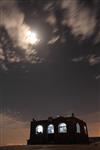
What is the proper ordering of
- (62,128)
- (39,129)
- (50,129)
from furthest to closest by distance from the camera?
(39,129) < (50,129) < (62,128)

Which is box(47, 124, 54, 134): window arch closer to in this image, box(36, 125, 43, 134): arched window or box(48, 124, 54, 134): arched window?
box(48, 124, 54, 134): arched window

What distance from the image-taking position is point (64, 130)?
171 ft

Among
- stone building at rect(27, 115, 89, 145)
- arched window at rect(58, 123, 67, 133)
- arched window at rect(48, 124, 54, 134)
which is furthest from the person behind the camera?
arched window at rect(48, 124, 54, 134)

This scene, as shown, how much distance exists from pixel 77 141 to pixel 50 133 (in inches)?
268

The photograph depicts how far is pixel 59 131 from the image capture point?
52.4 m

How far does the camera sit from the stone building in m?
51.1

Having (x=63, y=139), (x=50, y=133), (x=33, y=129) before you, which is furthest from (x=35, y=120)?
(x=63, y=139)

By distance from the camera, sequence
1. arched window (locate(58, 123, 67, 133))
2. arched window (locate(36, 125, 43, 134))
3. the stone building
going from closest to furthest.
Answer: the stone building, arched window (locate(58, 123, 67, 133)), arched window (locate(36, 125, 43, 134))

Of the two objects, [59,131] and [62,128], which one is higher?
[62,128]

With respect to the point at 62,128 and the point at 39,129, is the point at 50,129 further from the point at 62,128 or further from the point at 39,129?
the point at 39,129

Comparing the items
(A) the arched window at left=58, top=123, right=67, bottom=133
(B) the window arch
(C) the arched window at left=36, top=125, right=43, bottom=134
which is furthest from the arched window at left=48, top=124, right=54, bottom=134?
(C) the arched window at left=36, top=125, right=43, bottom=134

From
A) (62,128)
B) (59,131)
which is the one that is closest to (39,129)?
(59,131)

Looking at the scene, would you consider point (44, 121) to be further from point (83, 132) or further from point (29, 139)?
point (83, 132)

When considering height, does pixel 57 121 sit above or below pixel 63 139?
above
